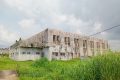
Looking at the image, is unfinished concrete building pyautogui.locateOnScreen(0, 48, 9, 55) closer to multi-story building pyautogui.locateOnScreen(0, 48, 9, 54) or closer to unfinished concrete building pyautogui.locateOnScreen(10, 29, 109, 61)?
multi-story building pyautogui.locateOnScreen(0, 48, 9, 54)

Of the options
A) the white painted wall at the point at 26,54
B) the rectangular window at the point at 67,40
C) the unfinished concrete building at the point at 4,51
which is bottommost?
the white painted wall at the point at 26,54

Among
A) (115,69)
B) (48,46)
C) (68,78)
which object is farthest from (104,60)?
(48,46)

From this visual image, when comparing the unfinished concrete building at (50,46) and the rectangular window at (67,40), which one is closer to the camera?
the unfinished concrete building at (50,46)

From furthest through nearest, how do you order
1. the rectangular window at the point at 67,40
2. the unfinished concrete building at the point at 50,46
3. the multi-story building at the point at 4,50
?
the multi-story building at the point at 4,50
the rectangular window at the point at 67,40
the unfinished concrete building at the point at 50,46

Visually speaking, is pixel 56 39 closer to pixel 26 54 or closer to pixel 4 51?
pixel 26 54

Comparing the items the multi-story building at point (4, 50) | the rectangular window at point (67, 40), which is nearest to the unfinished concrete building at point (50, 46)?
the rectangular window at point (67, 40)

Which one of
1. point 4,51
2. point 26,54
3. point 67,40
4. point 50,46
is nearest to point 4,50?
point 4,51

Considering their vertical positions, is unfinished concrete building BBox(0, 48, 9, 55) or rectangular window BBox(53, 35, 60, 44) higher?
rectangular window BBox(53, 35, 60, 44)

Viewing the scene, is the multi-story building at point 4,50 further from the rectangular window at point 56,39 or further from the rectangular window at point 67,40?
the rectangular window at point 56,39

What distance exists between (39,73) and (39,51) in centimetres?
3248

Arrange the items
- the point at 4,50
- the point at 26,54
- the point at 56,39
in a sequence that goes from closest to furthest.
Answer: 1. the point at 26,54
2. the point at 56,39
3. the point at 4,50

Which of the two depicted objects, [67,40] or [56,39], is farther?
[67,40]

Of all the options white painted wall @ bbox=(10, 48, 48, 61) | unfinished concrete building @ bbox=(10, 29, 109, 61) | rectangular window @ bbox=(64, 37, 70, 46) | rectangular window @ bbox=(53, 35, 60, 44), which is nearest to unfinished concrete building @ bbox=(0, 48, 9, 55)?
unfinished concrete building @ bbox=(10, 29, 109, 61)

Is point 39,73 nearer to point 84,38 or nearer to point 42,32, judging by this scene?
point 42,32
